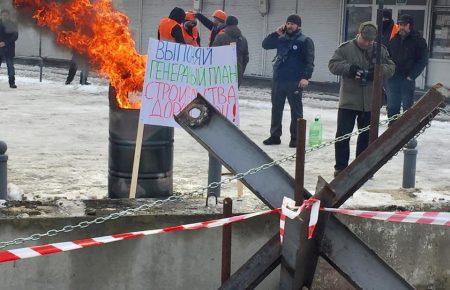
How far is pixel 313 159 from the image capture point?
33.5ft

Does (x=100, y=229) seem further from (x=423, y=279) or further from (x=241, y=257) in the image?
(x=423, y=279)

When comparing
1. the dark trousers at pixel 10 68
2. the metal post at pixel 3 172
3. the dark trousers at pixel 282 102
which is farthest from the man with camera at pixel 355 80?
the dark trousers at pixel 10 68

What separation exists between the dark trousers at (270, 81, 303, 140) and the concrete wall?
5114mm

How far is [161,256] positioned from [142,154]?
1.52 metres

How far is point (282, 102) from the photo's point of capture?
36.6 ft

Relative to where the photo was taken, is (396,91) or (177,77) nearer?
(177,77)

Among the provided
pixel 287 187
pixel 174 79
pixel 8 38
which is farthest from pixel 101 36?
pixel 8 38

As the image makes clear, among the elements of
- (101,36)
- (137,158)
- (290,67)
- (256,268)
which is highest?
(101,36)

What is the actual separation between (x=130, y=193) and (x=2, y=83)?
13.7 metres

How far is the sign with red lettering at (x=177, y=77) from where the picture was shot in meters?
6.49

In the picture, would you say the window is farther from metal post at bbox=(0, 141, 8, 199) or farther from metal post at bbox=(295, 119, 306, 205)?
metal post at bbox=(295, 119, 306, 205)

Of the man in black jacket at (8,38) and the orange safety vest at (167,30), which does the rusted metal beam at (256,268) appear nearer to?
the orange safety vest at (167,30)

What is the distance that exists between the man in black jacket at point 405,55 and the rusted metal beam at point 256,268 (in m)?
8.39

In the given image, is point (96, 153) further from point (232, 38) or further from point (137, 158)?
point (232, 38)
